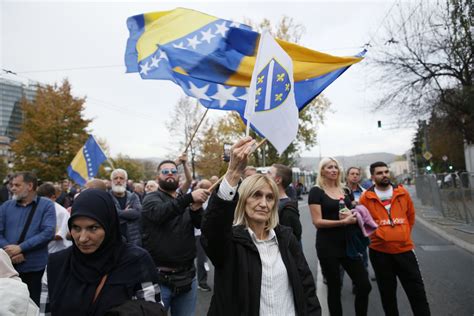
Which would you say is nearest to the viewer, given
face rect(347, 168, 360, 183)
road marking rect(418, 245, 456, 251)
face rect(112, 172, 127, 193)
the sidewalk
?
face rect(112, 172, 127, 193)

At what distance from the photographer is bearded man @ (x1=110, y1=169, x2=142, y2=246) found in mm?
5141

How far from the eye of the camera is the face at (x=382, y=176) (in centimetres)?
432

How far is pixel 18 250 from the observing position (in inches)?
154

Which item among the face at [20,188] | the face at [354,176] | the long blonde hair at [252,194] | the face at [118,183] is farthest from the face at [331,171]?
the face at [20,188]

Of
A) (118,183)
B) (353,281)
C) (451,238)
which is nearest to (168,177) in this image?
(118,183)

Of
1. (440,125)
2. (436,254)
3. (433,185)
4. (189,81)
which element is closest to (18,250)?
(189,81)

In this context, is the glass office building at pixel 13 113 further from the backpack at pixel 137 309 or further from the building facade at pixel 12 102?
the backpack at pixel 137 309

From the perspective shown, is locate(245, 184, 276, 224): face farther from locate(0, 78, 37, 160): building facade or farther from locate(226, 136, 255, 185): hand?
locate(0, 78, 37, 160): building facade

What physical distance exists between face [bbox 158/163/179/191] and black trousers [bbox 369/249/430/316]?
2.51 metres

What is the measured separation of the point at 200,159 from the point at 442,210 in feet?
69.2

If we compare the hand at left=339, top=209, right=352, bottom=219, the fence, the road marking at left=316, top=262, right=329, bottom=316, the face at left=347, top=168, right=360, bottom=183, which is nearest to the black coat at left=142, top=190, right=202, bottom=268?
the hand at left=339, top=209, right=352, bottom=219

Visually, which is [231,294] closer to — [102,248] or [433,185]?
[102,248]

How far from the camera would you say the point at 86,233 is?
6.54 ft

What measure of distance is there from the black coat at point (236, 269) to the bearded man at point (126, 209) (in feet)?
10.2
